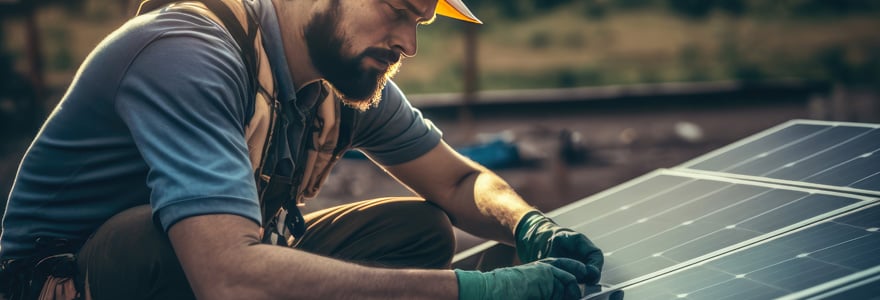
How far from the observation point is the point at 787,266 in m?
2.81

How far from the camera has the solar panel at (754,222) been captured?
274 centimetres

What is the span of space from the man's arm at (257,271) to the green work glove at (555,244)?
2.67ft

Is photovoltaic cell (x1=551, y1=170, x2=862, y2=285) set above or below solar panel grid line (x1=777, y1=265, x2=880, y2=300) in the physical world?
below

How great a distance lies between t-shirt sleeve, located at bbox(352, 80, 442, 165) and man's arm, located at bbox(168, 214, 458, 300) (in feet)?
4.32

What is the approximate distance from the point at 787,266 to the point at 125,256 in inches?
76.6

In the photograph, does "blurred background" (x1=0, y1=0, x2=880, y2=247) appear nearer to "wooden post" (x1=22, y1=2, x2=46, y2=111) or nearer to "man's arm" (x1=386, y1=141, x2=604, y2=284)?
"wooden post" (x1=22, y1=2, x2=46, y2=111)

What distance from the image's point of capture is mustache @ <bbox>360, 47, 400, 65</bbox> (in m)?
3.43

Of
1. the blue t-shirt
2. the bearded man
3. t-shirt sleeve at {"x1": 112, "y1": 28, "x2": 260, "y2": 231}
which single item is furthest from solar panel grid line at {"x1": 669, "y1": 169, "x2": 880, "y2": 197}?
t-shirt sleeve at {"x1": 112, "y1": 28, "x2": 260, "y2": 231}

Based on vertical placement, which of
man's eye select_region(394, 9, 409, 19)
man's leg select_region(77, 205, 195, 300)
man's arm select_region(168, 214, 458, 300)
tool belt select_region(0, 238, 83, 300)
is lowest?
tool belt select_region(0, 238, 83, 300)

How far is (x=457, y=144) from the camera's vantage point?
44.9ft

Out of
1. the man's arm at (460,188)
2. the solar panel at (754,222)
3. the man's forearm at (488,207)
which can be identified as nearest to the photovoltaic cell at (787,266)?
the solar panel at (754,222)

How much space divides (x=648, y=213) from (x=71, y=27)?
28371 millimetres

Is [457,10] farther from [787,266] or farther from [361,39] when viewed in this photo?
[787,266]

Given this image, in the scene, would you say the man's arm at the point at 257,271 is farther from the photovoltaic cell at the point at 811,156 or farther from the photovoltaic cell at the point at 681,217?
the photovoltaic cell at the point at 811,156
